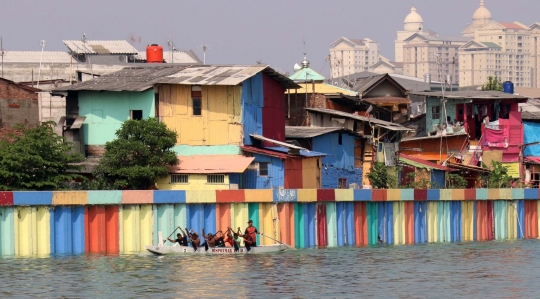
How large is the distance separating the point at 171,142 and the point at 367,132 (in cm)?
1418

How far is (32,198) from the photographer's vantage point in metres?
36.2

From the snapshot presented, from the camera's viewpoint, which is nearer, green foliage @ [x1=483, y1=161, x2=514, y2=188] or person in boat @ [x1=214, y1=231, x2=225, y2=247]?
person in boat @ [x1=214, y1=231, x2=225, y2=247]

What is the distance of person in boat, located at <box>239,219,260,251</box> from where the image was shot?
37594 millimetres

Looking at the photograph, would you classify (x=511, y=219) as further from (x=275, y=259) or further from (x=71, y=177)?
(x=71, y=177)

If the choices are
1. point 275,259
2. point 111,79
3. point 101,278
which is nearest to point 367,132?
point 111,79

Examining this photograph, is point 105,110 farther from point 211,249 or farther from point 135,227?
point 211,249

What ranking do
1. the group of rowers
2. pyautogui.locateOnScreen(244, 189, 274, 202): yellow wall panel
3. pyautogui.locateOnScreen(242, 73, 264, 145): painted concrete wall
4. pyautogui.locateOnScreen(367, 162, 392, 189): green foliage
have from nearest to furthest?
the group of rowers
pyautogui.locateOnScreen(244, 189, 274, 202): yellow wall panel
pyautogui.locateOnScreen(242, 73, 264, 145): painted concrete wall
pyautogui.locateOnScreen(367, 162, 392, 189): green foliage

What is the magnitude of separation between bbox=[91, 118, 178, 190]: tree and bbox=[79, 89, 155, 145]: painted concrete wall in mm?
2485

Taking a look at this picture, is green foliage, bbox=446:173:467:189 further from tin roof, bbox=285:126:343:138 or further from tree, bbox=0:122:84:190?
tree, bbox=0:122:84:190

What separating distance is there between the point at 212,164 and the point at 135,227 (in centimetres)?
560

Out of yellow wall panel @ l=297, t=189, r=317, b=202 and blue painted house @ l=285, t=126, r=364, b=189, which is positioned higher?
blue painted house @ l=285, t=126, r=364, b=189

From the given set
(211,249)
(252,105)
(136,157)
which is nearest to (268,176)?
(252,105)

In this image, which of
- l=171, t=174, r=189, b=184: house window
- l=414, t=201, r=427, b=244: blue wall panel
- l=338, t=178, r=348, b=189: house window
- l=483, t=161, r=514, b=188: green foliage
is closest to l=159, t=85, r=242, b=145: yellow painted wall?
l=171, t=174, r=189, b=184: house window

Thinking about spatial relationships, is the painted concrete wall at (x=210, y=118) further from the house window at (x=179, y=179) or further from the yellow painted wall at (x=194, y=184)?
the yellow painted wall at (x=194, y=184)
